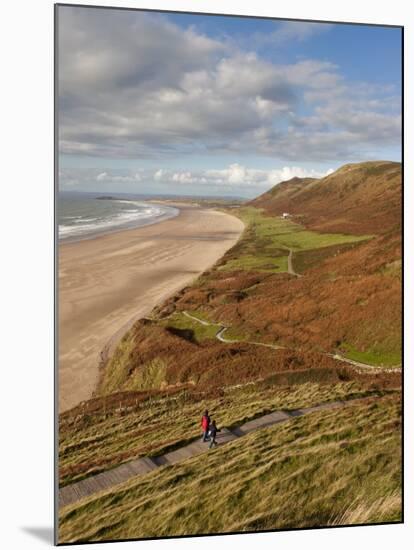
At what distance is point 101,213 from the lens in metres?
11.5

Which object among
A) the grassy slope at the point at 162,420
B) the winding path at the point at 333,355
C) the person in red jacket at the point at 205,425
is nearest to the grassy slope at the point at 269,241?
the winding path at the point at 333,355

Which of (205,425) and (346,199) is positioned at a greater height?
(346,199)

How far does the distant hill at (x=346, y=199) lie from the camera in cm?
1220

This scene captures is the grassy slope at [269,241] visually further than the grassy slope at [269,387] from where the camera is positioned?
Yes

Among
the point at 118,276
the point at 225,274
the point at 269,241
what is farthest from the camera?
the point at 269,241

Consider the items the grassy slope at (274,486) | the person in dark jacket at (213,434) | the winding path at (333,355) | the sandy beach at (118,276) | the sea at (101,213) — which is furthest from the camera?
the winding path at (333,355)

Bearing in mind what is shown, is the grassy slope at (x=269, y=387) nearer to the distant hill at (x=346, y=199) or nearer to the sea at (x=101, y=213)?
the distant hill at (x=346, y=199)

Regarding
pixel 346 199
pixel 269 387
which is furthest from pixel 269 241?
pixel 269 387

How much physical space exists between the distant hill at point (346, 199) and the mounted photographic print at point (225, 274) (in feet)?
0.15

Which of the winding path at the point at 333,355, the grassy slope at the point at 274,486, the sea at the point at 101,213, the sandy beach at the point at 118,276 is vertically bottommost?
the grassy slope at the point at 274,486

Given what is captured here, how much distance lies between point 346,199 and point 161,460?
6462mm

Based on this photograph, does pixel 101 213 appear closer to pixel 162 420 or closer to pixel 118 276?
pixel 118 276

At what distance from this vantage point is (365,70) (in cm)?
1211

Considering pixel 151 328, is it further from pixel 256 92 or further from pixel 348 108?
pixel 348 108
